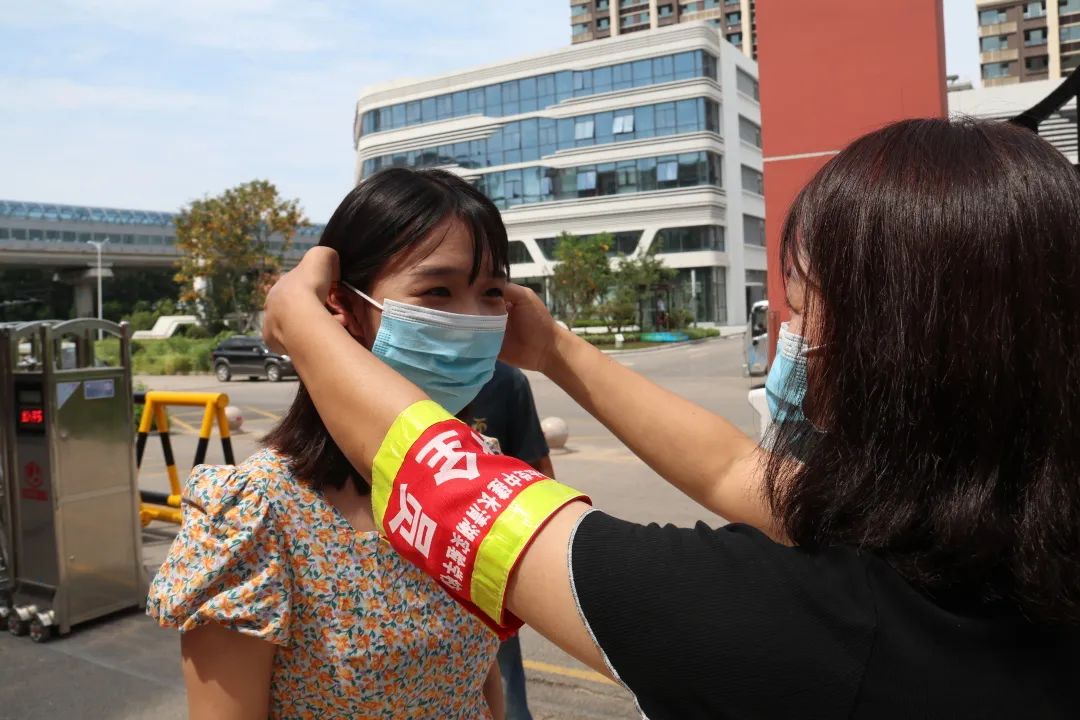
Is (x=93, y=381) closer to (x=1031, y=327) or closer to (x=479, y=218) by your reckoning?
(x=479, y=218)

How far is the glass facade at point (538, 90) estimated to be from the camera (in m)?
48.9

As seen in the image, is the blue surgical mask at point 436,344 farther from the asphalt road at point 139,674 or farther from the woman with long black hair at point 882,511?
the woman with long black hair at point 882,511

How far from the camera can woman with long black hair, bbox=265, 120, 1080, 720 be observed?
88cm

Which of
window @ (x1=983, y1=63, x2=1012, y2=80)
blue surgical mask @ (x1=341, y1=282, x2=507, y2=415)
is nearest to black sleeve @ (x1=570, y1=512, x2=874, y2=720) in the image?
blue surgical mask @ (x1=341, y1=282, x2=507, y2=415)

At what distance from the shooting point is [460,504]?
1.03m

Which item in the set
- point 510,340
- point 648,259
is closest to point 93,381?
point 510,340

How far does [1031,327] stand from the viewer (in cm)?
95

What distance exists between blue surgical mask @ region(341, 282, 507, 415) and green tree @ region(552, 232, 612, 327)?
38117 mm

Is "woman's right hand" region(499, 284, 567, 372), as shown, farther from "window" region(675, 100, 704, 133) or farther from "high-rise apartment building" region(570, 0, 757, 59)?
"high-rise apartment building" region(570, 0, 757, 59)

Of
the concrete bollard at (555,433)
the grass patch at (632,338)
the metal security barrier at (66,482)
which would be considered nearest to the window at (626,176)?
the grass patch at (632,338)

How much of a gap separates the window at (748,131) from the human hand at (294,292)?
52.2m

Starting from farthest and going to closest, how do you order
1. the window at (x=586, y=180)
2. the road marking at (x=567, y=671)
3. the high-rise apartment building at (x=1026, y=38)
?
the high-rise apartment building at (x=1026, y=38), the window at (x=586, y=180), the road marking at (x=567, y=671)

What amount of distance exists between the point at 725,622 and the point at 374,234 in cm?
114

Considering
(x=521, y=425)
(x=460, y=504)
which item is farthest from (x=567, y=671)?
(x=460, y=504)
